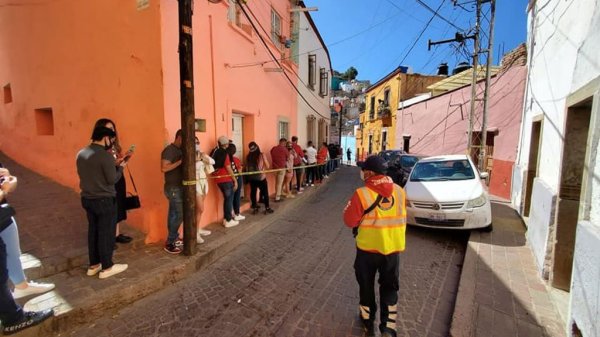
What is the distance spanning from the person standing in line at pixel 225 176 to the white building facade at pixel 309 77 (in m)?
6.49

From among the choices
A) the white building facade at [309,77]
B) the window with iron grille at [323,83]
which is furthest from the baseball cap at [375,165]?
the window with iron grille at [323,83]

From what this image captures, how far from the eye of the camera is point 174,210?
418 centimetres

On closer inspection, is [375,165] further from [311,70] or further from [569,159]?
[311,70]

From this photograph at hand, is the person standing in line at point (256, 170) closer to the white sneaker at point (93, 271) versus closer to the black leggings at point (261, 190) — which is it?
the black leggings at point (261, 190)

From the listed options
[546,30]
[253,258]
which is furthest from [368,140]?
[253,258]

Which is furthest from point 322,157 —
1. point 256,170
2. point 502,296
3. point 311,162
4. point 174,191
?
point 502,296

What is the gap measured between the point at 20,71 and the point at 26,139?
1.65 m

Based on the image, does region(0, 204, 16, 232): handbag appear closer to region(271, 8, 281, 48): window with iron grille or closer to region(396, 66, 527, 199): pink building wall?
region(271, 8, 281, 48): window with iron grille

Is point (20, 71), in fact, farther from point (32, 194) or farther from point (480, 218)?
point (480, 218)

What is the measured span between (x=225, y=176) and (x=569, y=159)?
206 inches

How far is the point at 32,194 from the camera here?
18.2ft

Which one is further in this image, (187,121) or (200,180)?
(200,180)

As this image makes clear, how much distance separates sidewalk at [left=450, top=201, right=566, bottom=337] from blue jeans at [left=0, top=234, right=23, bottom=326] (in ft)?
13.2

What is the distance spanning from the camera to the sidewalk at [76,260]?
288 centimetres
